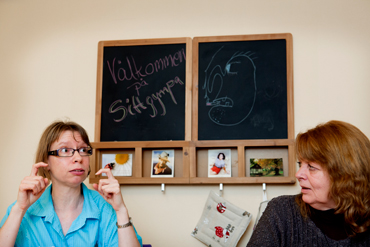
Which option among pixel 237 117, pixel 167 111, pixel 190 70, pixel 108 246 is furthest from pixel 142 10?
pixel 108 246

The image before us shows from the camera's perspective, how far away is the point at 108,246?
176cm

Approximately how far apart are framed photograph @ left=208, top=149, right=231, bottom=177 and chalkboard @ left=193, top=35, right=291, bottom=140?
0.31 feet

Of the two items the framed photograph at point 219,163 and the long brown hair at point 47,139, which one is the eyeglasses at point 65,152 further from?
the framed photograph at point 219,163

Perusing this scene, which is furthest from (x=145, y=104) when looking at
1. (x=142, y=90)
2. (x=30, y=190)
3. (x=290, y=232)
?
→ (x=290, y=232)

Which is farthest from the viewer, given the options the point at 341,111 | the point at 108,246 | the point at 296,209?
the point at 341,111

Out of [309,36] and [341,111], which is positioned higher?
[309,36]

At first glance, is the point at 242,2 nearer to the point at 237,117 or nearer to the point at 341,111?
the point at 237,117

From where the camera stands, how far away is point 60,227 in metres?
1.73

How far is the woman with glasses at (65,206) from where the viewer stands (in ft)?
5.49

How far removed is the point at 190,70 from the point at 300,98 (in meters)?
0.75

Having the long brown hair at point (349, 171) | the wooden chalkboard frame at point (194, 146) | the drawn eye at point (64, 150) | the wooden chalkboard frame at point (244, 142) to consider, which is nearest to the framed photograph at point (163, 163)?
the wooden chalkboard frame at point (194, 146)

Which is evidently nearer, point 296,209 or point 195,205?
point 296,209

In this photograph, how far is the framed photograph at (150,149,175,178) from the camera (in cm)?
244

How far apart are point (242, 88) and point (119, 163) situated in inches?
37.8
